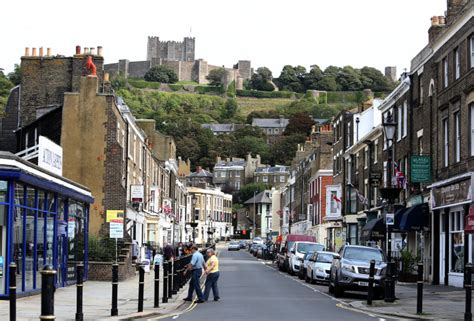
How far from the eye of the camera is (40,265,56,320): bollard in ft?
37.1

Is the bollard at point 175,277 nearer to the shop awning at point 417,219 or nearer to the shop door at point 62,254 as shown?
the shop door at point 62,254

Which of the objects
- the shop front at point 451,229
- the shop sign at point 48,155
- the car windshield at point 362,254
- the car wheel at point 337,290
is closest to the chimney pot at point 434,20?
the shop front at point 451,229

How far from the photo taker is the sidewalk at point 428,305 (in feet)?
69.4

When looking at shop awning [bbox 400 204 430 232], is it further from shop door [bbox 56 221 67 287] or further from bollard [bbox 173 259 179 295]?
shop door [bbox 56 221 67 287]

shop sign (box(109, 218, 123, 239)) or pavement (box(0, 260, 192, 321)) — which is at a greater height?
shop sign (box(109, 218, 123, 239))

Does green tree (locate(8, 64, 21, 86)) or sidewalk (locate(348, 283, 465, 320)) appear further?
green tree (locate(8, 64, 21, 86))

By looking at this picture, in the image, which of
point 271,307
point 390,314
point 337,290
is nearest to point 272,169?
point 337,290

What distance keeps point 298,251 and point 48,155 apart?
19818mm

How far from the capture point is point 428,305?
80.4ft

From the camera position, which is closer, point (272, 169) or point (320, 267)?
point (320, 267)

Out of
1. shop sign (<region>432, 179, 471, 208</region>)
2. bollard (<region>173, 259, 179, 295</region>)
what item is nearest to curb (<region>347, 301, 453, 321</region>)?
bollard (<region>173, 259, 179, 295</region>)

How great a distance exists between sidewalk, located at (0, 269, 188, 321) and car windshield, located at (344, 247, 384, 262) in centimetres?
600

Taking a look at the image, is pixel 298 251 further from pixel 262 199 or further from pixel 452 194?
pixel 262 199

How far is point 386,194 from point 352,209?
119ft
